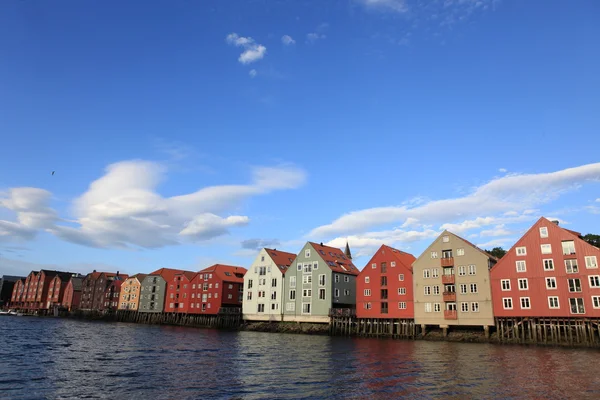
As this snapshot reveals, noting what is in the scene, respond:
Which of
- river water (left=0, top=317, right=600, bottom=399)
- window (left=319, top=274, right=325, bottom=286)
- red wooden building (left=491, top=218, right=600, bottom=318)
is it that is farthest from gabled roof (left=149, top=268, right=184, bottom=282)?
red wooden building (left=491, top=218, right=600, bottom=318)

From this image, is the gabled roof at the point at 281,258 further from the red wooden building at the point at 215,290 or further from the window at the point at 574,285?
the window at the point at 574,285

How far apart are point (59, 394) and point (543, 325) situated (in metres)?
58.0

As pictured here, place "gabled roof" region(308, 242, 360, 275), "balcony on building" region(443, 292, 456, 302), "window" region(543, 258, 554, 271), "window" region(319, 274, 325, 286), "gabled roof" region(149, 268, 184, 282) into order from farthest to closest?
"gabled roof" region(149, 268, 184, 282) < "gabled roof" region(308, 242, 360, 275) < "window" region(319, 274, 325, 286) < "balcony on building" region(443, 292, 456, 302) < "window" region(543, 258, 554, 271)

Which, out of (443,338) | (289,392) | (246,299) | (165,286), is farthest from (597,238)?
(165,286)

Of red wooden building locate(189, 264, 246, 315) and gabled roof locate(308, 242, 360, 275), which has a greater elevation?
gabled roof locate(308, 242, 360, 275)

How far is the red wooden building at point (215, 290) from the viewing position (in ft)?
344

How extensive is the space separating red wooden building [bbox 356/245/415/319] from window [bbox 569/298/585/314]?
2310cm

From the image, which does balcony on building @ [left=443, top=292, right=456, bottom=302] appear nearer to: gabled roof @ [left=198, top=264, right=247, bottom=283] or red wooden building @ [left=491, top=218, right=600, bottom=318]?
red wooden building @ [left=491, top=218, right=600, bottom=318]

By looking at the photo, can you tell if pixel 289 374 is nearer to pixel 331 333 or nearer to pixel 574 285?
pixel 574 285

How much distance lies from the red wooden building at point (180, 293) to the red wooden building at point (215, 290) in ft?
6.74

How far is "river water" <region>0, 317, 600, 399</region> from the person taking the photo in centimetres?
2352

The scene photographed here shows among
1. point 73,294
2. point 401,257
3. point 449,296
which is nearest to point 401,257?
point 401,257

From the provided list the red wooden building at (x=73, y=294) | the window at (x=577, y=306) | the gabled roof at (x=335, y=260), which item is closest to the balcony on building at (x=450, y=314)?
the window at (x=577, y=306)

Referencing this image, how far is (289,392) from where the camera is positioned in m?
23.7
